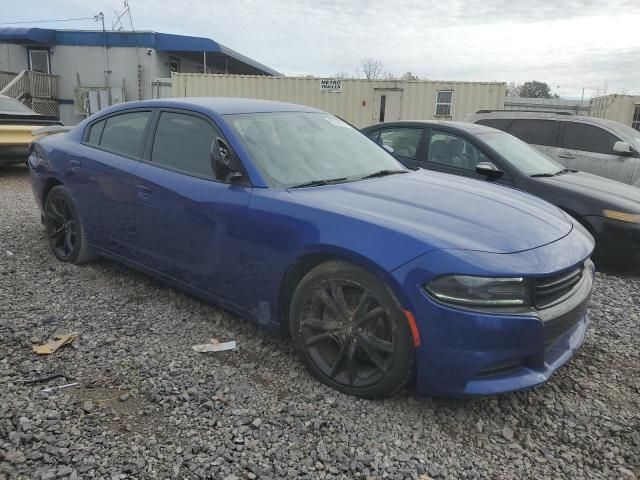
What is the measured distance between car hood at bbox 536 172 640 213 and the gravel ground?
1742mm

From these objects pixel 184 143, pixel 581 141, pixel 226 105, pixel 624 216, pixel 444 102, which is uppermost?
pixel 444 102

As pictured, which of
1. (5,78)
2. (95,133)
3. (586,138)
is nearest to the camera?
(95,133)

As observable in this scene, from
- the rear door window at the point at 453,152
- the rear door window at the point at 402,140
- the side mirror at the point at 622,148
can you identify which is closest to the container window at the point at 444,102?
the side mirror at the point at 622,148

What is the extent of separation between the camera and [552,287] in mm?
2535

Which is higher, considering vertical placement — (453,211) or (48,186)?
(453,211)

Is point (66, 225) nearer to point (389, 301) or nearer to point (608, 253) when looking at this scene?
point (389, 301)

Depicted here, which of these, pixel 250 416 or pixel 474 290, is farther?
pixel 250 416

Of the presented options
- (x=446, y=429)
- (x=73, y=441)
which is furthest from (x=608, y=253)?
(x=73, y=441)

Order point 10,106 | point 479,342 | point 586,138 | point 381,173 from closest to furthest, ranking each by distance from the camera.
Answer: point 479,342 < point 381,173 < point 586,138 < point 10,106

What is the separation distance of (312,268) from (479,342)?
972 millimetres

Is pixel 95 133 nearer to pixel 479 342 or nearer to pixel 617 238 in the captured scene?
pixel 479 342

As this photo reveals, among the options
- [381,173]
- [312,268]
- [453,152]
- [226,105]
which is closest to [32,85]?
[453,152]

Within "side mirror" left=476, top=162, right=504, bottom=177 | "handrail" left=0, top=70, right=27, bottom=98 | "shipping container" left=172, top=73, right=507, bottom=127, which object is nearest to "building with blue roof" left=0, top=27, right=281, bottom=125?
"handrail" left=0, top=70, right=27, bottom=98

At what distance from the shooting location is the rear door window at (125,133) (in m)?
3.91
